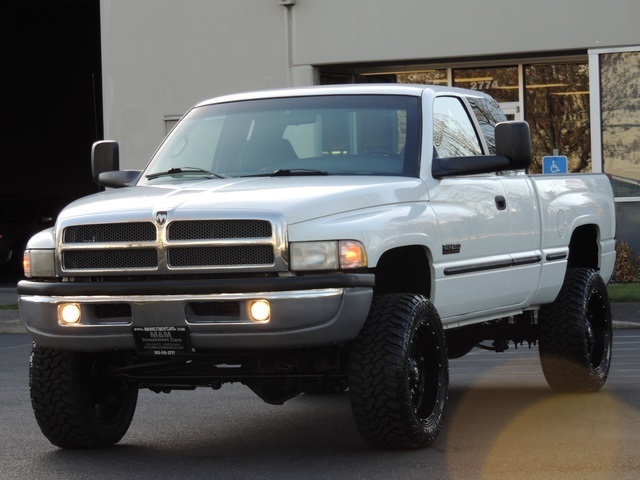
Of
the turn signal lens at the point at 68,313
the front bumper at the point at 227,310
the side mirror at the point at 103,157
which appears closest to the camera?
the front bumper at the point at 227,310

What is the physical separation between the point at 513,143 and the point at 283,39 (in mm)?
13487

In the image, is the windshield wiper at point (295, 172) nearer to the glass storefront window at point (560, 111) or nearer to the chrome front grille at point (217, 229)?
the chrome front grille at point (217, 229)

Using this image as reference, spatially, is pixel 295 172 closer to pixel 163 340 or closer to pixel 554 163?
pixel 163 340

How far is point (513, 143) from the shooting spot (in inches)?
318

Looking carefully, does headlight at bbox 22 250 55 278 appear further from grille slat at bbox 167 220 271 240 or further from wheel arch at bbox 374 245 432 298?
wheel arch at bbox 374 245 432 298

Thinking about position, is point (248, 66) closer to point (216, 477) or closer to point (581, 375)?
point (581, 375)

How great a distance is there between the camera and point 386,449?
7188 millimetres

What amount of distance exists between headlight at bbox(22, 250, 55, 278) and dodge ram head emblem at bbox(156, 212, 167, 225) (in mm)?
683

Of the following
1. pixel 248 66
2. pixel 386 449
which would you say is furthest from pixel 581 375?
pixel 248 66

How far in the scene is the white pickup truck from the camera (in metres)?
6.73

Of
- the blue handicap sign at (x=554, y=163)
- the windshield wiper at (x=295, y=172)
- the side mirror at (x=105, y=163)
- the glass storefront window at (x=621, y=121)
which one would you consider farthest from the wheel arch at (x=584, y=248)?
the glass storefront window at (x=621, y=121)

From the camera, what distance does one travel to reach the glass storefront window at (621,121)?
19.9 meters

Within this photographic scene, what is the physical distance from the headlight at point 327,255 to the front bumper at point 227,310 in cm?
6

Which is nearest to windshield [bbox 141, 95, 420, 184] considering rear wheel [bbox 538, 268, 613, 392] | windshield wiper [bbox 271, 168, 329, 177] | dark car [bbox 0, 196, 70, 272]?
windshield wiper [bbox 271, 168, 329, 177]
